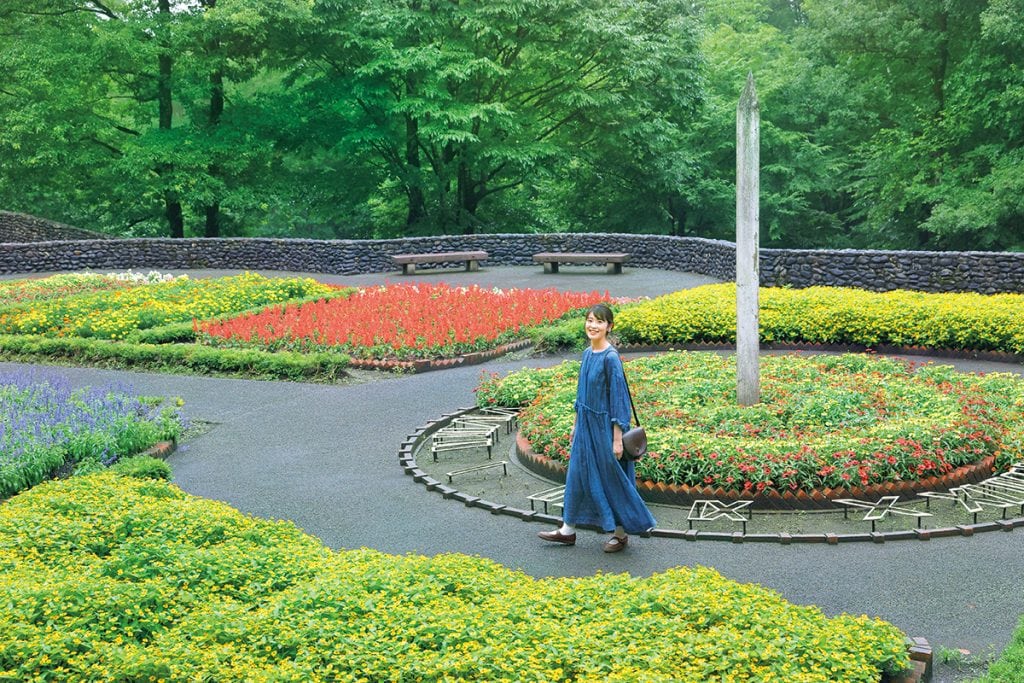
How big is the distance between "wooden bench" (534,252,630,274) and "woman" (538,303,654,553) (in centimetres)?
1632

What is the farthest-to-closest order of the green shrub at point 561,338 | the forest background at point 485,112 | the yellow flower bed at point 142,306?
the forest background at point 485,112 < the yellow flower bed at point 142,306 < the green shrub at point 561,338

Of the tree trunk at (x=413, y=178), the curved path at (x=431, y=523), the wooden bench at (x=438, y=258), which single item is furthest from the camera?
the tree trunk at (x=413, y=178)

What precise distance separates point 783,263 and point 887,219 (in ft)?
37.1


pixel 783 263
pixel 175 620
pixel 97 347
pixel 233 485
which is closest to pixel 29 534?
pixel 175 620

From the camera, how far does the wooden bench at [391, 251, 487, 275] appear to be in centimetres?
2397

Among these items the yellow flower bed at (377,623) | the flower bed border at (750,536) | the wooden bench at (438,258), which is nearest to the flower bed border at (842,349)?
the flower bed border at (750,536)

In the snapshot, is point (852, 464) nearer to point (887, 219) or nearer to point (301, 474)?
point (301, 474)

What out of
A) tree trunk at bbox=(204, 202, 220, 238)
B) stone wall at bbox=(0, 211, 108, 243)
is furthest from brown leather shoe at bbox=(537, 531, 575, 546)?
tree trunk at bbox=(204, 202, 220, 238)

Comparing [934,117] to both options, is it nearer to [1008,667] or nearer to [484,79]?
[484,79]

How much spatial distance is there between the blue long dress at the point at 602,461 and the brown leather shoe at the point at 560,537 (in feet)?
0.37

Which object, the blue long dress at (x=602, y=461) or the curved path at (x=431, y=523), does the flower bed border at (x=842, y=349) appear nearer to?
the curved path at (x=431, y=523)

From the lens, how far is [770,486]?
7.70 m

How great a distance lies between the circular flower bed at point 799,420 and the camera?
7.84 metres

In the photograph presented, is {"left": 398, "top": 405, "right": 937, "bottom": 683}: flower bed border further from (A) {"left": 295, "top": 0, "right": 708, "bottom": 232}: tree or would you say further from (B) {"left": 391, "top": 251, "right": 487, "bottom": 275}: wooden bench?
(A) {"left": 295, "top": 0, "right": 708, "bottom": 232}: tree
